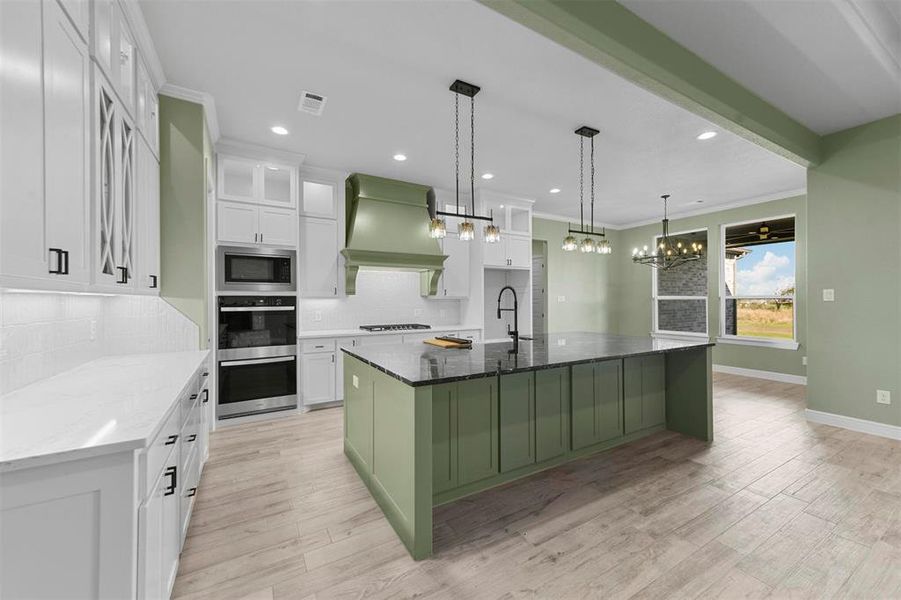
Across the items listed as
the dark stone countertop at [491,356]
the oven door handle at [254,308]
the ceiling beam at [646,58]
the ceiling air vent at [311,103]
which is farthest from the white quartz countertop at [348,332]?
the ceiling beam at [646,58]

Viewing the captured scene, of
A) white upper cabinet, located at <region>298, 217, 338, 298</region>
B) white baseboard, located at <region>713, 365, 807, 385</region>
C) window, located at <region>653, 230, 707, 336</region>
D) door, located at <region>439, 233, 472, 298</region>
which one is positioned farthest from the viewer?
window, located at <region>653, 230, 707, 336</region>

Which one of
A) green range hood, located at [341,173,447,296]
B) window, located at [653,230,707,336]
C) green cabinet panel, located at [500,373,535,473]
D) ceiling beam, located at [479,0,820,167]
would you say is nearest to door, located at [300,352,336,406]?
green range hood, located at [341,173,447,296]

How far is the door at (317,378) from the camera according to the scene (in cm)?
418

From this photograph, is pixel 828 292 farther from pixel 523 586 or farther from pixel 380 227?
pixel 380 227

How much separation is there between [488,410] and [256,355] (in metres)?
2.74

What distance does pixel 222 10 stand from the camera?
2035mm

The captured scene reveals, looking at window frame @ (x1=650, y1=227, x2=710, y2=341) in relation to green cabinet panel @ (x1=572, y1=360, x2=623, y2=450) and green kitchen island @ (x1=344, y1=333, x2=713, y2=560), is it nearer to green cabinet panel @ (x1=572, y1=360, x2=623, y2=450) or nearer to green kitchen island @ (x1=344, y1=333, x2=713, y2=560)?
green kitchen island @ (x1=344, y1=333, x2=713, y2=560)

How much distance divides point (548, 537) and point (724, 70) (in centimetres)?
323

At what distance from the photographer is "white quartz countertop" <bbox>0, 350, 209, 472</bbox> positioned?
985mm

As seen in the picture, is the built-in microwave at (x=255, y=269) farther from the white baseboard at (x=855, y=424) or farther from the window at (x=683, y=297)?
A: the window at (x=683, y=297)

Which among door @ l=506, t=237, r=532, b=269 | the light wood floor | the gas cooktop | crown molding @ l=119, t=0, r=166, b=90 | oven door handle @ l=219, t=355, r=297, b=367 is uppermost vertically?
crown molding @ l=119, t=0, r=166, b=90

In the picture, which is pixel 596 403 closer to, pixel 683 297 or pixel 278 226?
pixel 278 226

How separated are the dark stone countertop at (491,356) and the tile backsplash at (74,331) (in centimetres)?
138

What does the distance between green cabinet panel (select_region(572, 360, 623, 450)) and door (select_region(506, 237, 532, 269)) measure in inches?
115
